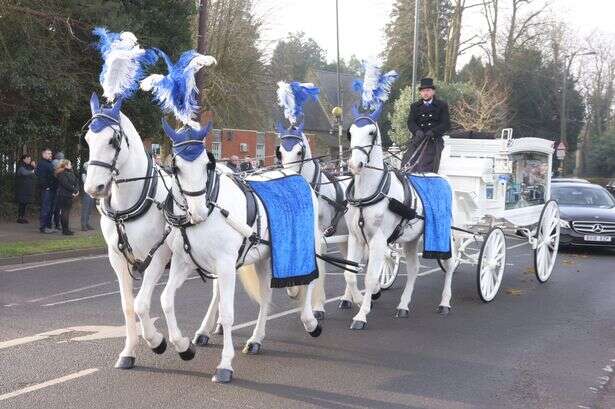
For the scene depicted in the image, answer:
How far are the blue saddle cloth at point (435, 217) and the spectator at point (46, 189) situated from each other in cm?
1032

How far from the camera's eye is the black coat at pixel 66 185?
1514 cm

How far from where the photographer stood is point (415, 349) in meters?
6.90

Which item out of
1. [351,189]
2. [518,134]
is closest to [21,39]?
[351,189]

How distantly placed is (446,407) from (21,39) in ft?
50.4

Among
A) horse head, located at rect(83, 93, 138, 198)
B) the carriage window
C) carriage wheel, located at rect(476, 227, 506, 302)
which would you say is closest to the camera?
horse head, located at rect(83, 93, 138, 198)

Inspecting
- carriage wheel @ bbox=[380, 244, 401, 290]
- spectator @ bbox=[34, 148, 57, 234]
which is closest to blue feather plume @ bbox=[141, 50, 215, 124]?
carriage wheel @ bbox=[380, 244, 401, 290]

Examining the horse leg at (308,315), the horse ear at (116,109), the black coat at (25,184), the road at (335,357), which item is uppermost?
the horse ear at (116,109)

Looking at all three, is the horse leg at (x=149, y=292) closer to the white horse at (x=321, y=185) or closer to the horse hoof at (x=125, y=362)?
the horse hoof at (x=125, y=362)

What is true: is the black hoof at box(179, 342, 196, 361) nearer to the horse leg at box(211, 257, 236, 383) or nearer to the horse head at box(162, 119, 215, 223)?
the horse leg at box(211, 257, 236, 383)

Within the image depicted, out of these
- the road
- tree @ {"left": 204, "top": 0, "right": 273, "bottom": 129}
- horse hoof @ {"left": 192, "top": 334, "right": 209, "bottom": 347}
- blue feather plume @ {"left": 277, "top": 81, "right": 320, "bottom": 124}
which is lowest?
the road

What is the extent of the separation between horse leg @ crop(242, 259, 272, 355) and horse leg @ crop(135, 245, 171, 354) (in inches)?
37.8

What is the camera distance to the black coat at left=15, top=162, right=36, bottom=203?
1703 centimetres

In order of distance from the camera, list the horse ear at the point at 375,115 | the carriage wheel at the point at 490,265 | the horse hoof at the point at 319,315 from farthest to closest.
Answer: the carriage wheel at the point at 490,265
the horse hoof at the point at 319,315
the horse ear at the point at 375,115

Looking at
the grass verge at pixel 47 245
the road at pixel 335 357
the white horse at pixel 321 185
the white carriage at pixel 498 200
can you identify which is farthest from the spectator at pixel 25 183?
the white carriage at pixel 498 200
